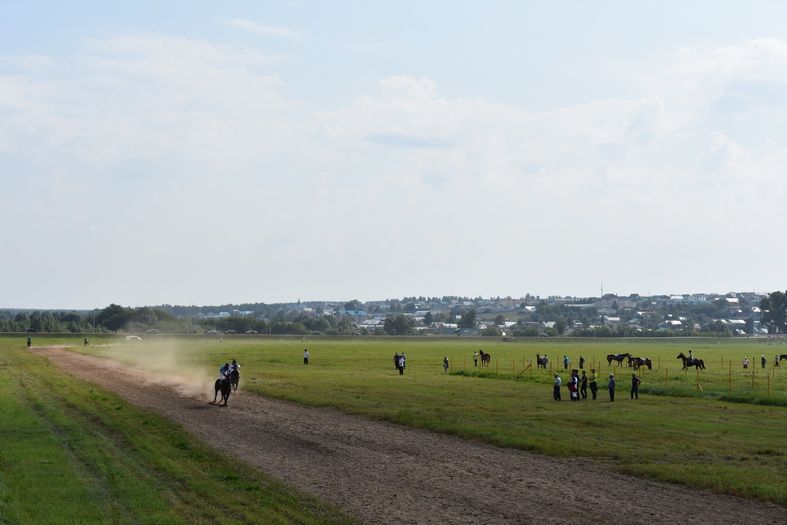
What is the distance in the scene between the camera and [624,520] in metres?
19.1

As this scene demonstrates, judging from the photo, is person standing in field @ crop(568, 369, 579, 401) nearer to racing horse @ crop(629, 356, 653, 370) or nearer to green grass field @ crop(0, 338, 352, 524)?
green grass field @ crop(0, 338, 352, 524)

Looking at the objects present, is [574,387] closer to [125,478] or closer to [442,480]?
[442,480]

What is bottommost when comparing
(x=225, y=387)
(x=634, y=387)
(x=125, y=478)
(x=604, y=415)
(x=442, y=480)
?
(x=442, y=480)

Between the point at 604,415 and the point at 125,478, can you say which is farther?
the point at 604,415

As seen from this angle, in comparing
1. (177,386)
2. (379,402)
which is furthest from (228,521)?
(177,386)

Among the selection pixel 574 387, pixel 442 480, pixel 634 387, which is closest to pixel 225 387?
pixel 574 387

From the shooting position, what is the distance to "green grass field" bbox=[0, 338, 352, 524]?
62.7 feet

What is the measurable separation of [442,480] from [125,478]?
24.8 feet

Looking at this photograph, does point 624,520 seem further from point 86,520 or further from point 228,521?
point 86,520

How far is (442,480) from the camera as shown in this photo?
23.6 m

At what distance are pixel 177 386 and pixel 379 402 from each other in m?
14.6

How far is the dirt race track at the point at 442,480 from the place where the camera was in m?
19.7

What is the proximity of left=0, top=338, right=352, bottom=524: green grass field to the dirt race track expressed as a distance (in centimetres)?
104

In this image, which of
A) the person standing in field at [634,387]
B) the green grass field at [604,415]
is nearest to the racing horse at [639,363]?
the green grass field at [604,415]
